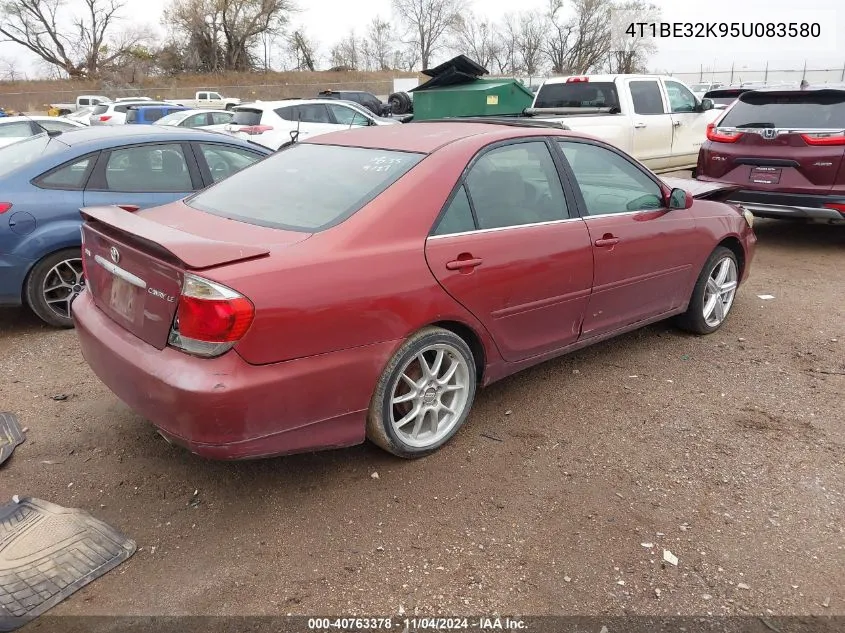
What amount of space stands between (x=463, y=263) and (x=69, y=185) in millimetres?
3374

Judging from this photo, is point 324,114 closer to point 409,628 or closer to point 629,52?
point 409,628

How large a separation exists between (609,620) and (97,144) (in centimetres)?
479

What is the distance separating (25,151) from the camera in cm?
521

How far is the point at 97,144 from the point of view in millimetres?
5039

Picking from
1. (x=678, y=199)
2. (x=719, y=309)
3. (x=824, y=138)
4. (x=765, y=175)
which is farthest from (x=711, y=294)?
(x=824, y=138)

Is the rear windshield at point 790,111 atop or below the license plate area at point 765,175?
atop

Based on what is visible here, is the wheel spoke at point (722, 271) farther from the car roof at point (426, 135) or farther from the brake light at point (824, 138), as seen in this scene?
the brake light at point (824, 138)

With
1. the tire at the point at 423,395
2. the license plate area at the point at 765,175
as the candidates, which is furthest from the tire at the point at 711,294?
the license plate area at the point at 765,175

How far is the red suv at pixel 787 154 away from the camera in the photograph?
6.66 m

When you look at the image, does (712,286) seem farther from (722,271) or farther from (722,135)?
(722,135)

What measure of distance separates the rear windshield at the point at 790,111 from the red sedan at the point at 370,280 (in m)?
3.82

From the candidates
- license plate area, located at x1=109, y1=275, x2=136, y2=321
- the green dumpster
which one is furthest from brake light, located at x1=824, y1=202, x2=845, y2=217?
the green dumpster

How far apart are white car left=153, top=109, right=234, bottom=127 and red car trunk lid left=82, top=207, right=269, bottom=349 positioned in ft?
40.9

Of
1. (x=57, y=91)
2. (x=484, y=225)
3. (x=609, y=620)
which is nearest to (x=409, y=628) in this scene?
(x=609, y=620)
